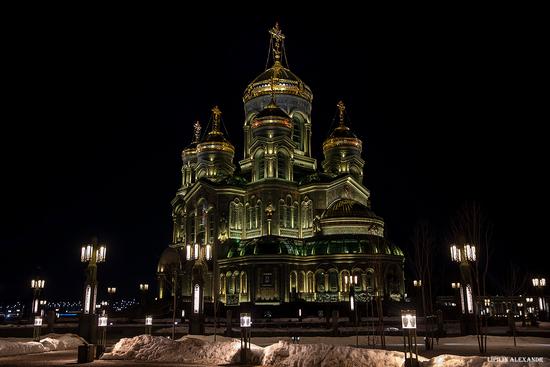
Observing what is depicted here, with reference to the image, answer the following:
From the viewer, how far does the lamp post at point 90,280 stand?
25062mm

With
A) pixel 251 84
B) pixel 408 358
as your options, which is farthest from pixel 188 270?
pixel 408 358

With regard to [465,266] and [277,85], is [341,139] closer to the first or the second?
[277,85]

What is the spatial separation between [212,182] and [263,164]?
22.1ft

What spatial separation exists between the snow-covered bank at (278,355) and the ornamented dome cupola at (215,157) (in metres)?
55.5

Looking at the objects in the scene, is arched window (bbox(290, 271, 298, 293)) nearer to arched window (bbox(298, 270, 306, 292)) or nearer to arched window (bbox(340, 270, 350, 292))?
arched window (bbox(298, 270, 306, 292))

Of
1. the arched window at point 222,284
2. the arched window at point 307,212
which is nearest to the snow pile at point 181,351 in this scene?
the arched window at point 222,284

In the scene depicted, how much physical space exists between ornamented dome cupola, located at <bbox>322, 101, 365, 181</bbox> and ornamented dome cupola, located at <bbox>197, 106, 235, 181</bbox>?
523 inches

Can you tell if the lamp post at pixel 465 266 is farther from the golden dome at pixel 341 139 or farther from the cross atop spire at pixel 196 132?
the cross atop spire at pixel 196 132

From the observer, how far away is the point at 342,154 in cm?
7350

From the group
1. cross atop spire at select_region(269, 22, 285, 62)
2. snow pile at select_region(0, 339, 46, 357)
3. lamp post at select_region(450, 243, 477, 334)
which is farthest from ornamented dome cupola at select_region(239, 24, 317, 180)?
snow pile at select_region(0, 339, 46, 357)

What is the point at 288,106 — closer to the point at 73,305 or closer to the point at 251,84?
the point at 251,84

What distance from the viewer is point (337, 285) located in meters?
57.1

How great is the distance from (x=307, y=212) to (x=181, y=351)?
158 feet

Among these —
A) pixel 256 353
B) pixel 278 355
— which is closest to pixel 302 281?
pixel 256 353
